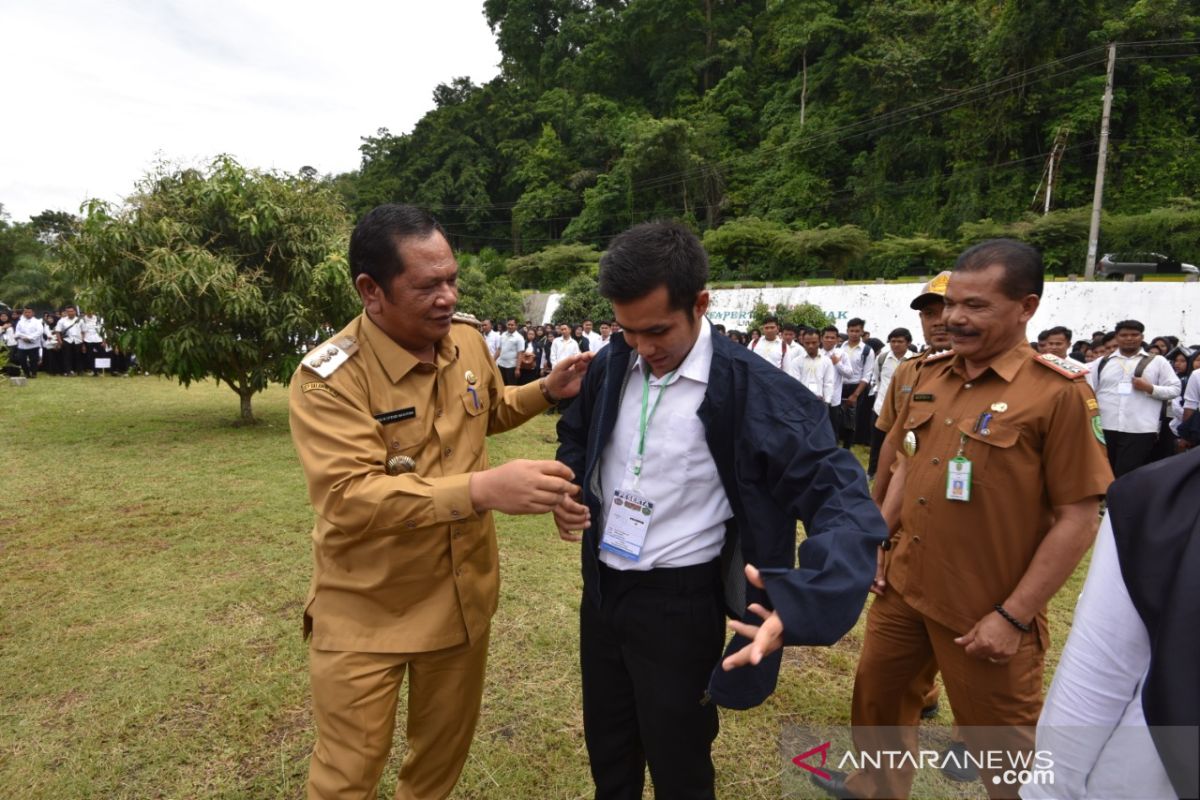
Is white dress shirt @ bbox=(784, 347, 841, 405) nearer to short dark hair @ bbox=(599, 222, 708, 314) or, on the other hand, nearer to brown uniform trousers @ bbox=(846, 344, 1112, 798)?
brown uniform trousers @ bbox=(846, 344, 1112, 798)

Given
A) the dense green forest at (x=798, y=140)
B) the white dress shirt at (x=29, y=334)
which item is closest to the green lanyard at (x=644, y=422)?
the dense green forest at (x=798, y=140)

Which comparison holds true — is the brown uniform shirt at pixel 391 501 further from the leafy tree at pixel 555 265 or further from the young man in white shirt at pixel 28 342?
the leafy tree at pixel 555 265

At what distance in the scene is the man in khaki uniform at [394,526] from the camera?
1.86 metres

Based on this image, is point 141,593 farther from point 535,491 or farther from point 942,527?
point 942,527

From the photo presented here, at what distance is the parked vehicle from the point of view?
62.8 feet

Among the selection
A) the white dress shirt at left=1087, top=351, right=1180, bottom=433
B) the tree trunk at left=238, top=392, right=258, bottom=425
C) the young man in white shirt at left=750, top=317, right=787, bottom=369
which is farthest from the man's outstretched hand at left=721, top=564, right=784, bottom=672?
the tree trunk at left=238, top=392, right=258, bottom=425

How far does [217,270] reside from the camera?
8.97 m

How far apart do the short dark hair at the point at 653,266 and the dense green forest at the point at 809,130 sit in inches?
1077

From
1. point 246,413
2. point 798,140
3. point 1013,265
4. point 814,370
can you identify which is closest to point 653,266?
point 1013,265

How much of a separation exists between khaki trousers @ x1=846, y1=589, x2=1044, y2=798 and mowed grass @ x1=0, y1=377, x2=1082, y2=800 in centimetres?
60

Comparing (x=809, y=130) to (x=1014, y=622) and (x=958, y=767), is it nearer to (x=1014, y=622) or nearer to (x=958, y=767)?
(x=958, y=767)

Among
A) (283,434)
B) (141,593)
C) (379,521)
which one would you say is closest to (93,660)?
(141,593)

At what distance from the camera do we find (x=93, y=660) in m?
3.73

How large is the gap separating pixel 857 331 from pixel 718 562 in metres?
9.34
